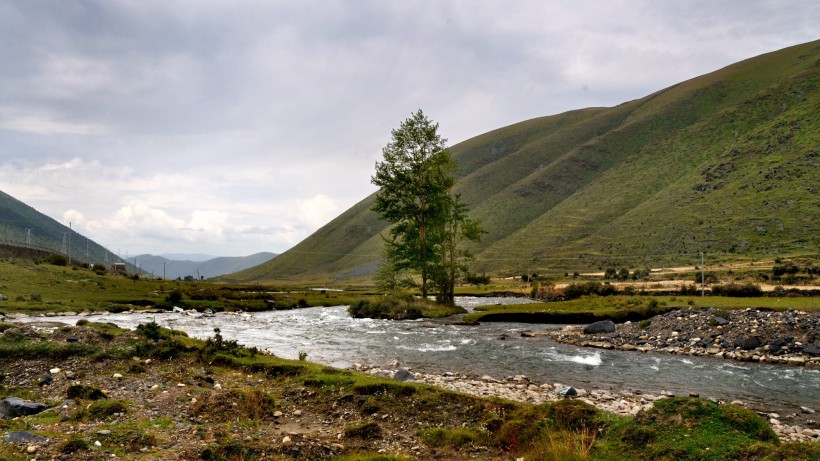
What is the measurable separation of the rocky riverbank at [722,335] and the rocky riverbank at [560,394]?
10.7 meters

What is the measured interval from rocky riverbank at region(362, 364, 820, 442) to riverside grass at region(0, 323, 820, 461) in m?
3.44

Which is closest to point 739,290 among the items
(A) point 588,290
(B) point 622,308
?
(B) point 622,308

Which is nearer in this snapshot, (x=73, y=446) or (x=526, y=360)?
(x=73, y=446)

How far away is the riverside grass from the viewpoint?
9359 millimetres

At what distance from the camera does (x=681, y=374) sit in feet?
73.1

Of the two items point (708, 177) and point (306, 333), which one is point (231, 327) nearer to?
point (306, 333)

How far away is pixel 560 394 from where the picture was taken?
1747 cm

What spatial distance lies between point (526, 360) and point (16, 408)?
21.1 meters

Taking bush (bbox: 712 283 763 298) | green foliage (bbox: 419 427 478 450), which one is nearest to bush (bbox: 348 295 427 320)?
bush (bbox: 712 283 763 298)

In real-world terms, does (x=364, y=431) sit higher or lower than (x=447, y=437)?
higher

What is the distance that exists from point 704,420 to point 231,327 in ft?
123

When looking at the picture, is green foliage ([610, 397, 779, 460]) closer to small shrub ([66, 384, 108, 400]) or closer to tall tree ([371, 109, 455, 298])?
small shrub ([66, 384, 108, 400])

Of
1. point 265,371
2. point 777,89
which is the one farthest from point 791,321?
point 777,89

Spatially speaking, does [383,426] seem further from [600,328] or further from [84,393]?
[600,328]
